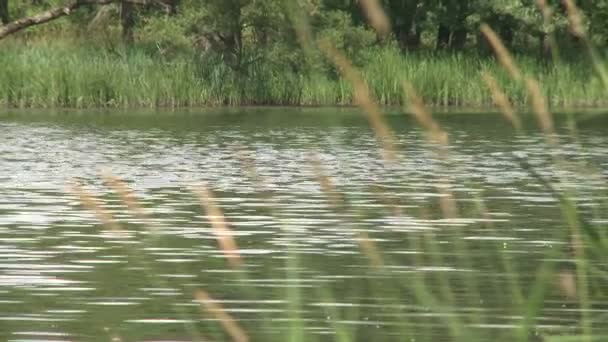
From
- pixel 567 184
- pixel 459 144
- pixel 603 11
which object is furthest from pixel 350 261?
pixel 603 11

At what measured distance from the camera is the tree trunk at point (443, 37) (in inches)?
1860

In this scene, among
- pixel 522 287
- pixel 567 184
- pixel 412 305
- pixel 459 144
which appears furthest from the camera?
pixel 459 144

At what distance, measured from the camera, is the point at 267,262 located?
38.6 ft

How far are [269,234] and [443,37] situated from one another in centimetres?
3491

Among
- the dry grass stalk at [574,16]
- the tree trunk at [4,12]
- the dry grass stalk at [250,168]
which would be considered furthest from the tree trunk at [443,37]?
the dry grass stalk at [574,16]

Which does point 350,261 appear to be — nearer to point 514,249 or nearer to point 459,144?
point 514,249

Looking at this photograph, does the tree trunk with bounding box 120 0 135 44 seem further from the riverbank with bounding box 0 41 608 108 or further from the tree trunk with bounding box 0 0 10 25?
the riverbank with bounding box 0 41 608 108

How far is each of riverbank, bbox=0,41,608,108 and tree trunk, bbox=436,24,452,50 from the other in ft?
23.8

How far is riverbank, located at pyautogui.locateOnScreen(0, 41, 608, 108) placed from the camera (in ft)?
119

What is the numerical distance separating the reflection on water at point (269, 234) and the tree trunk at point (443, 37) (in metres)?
19.5

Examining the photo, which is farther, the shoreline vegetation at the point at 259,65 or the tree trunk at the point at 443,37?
the tree trunk at the point at 443,37

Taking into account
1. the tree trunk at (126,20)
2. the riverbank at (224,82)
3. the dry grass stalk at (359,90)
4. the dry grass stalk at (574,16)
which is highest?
the dry grass stalk at (574,16)

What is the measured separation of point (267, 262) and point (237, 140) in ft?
49.9

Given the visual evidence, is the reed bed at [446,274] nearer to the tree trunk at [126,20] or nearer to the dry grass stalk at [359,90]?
the dry grass stalk at [359,90]
